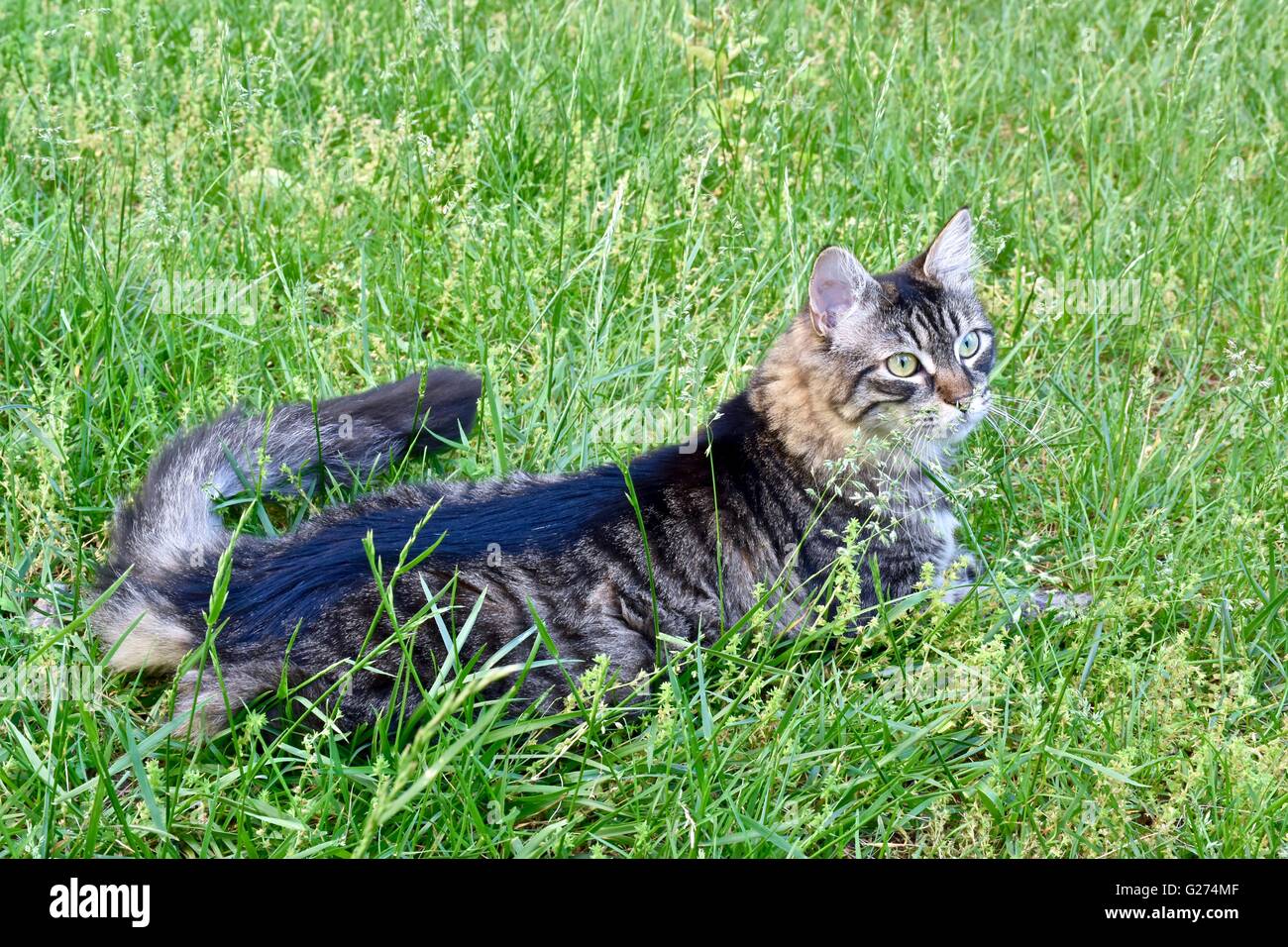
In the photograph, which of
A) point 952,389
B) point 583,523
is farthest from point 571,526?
point 952,389

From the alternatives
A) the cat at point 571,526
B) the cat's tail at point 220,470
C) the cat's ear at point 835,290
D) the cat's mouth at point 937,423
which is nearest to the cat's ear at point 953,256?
the cat at point 571,526

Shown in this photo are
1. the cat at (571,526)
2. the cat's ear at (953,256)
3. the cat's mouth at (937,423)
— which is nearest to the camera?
the cat at (571,526)

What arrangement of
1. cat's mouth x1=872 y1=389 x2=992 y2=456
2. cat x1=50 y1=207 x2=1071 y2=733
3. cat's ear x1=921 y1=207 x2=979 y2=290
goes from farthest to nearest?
cat's ear x1=921 y1=207 x2=979 y2=290 → cat's mouth x1=872 y1=389 x2=992 y2=456 → cat x1=50 y1=207 x2=1071 y2=733

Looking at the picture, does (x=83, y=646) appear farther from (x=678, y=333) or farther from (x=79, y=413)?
(x=678, y=333)

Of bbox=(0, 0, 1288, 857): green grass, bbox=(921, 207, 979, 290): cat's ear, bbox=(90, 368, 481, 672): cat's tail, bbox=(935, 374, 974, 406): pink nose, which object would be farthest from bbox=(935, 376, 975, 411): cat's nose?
bbox=(90, 368, 481, 672): cat's tail

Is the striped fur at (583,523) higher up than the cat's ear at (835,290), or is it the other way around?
the cat's ear at (835,290)

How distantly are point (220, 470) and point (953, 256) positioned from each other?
210cm

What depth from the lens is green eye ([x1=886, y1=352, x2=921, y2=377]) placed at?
3182mm

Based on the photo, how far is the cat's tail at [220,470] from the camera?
2691 millimetres

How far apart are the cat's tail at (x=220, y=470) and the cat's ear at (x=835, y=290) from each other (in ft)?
3.16

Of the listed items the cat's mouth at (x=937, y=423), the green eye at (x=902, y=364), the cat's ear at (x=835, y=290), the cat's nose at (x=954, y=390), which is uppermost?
the cat's ear at (x=835, y=290)

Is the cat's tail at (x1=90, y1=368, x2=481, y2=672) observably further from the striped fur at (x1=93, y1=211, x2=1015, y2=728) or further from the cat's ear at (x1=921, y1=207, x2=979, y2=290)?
the cat's ear at (x1=921, y1=207, x2=979, y2=290)

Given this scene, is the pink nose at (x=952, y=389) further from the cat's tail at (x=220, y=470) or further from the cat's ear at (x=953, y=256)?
the cat's tail at (x=220, y=470)

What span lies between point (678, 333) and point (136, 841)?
2.11 m
